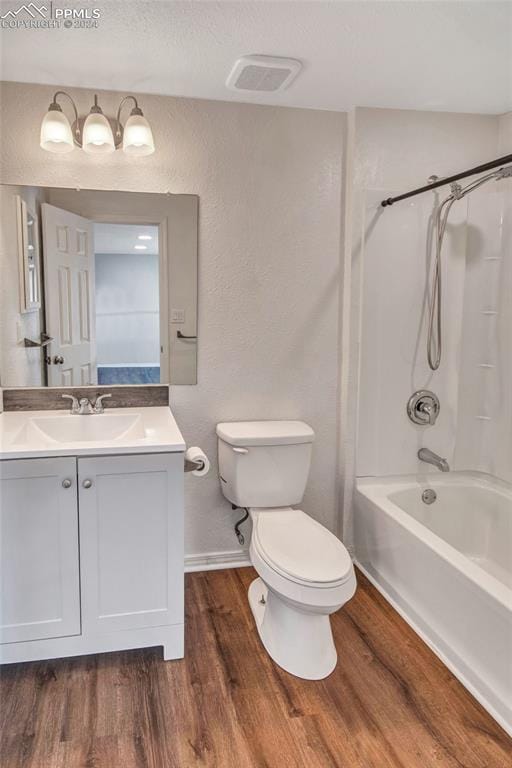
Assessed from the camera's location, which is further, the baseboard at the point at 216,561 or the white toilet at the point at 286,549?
the baseboard at the point at 216,561

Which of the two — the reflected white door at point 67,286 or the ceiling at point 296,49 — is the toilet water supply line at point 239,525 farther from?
the ceiling at point 296,49

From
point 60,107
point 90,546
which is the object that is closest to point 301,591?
point 90,546

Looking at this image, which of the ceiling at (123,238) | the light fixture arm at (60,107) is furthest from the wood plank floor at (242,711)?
the light fixture arm at (60,107)

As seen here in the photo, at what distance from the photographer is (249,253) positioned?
2.68m

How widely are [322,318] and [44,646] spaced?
6.04 feet

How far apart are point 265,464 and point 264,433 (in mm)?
139

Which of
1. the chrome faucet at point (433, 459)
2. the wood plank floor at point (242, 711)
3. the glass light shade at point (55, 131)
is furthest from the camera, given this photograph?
the chrome faucet at point (433, 459)

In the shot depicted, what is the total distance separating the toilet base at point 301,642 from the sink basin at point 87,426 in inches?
36.2

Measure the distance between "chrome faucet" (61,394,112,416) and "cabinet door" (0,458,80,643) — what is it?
0.55m

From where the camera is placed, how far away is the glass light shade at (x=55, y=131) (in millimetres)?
2230

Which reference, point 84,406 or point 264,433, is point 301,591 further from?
point 84,406

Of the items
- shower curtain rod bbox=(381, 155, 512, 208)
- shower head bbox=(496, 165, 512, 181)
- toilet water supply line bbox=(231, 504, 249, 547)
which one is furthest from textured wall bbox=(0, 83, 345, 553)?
shower head bbox=(496, 165, 512, 181)

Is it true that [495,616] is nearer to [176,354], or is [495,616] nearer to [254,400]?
[254,400]

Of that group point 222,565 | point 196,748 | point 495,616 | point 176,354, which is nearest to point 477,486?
point 495,616
